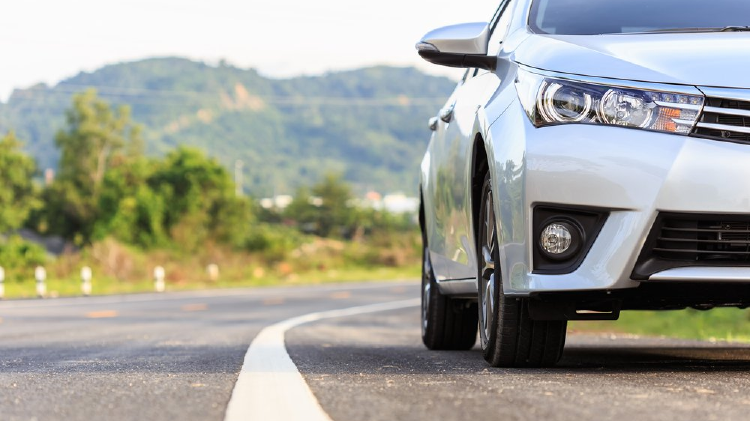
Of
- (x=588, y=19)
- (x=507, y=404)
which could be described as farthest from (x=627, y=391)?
(x=588, y=19)

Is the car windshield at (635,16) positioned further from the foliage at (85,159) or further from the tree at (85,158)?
the tree at (85,158)

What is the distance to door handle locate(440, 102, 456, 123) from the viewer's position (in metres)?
6.49

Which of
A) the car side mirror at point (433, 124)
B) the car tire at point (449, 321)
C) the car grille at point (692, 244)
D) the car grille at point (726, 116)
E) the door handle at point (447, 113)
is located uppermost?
the car grille at point (726, 116)

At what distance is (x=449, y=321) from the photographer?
7.33 meters

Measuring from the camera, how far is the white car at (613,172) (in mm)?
4461

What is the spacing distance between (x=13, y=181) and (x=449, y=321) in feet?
230

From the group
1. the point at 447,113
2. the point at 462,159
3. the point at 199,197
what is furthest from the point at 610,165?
the point at 199,197

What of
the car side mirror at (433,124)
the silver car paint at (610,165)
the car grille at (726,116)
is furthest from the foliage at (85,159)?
the car grille at (726,116)

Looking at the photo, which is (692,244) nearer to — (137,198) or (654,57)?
(654,57)

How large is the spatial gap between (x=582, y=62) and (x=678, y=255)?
2.71 feet

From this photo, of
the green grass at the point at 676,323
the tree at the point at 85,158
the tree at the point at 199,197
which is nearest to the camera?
the green grass at the point at 676,323

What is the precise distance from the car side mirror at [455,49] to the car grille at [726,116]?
1.26 meters

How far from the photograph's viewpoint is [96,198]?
292ft

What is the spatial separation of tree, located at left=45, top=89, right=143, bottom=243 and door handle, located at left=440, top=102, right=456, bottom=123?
79.9 m
